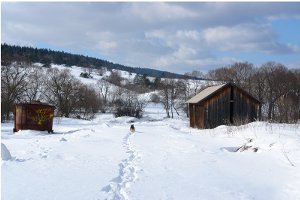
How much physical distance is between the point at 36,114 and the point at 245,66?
57.3 m

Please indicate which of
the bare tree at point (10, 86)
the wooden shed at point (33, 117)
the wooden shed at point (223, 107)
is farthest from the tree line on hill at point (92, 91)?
the wooden shed at point (33, 117)

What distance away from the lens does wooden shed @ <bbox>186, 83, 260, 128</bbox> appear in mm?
36375

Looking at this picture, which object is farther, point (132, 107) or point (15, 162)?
point (132, 107)

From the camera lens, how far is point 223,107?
36719mm

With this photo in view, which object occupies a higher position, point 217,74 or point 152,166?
point 217,74

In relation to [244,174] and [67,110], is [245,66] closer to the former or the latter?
[67,110]

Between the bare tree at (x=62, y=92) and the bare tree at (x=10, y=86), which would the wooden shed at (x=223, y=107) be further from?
the bare tree at (x=62, y=92)

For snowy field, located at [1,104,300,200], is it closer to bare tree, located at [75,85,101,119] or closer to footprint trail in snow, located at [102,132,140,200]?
footprint trail in snow, located at [102,132,140,200]

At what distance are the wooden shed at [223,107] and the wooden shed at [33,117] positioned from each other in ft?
45.5

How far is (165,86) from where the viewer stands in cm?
9000

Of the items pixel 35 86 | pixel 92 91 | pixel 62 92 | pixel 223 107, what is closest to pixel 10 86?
pixel 62 92

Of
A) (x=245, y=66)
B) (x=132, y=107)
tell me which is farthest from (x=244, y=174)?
(x=245, y=66)

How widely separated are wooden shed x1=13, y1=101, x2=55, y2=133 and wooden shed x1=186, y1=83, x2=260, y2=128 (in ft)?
45.5

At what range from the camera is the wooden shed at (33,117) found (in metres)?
28.0
